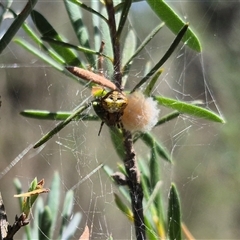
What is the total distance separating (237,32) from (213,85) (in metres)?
0.35

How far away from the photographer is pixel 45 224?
59 centimetres

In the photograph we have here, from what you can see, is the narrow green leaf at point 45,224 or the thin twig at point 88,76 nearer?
the thin twig at point 88,76

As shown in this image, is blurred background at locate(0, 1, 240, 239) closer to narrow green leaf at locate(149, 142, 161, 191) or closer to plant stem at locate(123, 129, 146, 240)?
narrow green leaf at locate(149, 142, 161, 191)

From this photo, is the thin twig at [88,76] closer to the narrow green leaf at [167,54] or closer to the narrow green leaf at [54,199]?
the narrow green leaf at [167,54]

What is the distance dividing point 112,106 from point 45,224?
270 millimetres

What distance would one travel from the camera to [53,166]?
232cm

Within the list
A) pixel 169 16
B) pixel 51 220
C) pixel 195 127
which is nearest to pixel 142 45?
pixel 169 16

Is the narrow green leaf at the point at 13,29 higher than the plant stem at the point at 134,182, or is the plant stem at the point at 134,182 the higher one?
the narrow green leaf at the point at 13,29

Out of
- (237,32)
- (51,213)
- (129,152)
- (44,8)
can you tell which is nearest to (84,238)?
(129,152)

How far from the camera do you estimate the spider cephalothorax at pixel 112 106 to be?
412 millimetres

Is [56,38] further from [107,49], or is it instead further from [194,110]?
[194,110]

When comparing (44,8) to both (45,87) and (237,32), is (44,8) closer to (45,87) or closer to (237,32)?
(45,87)

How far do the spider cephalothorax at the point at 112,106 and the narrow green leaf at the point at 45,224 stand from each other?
234mm

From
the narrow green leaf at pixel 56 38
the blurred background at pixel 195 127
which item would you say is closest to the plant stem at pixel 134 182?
the narrow green leaf at pixel 56 38
